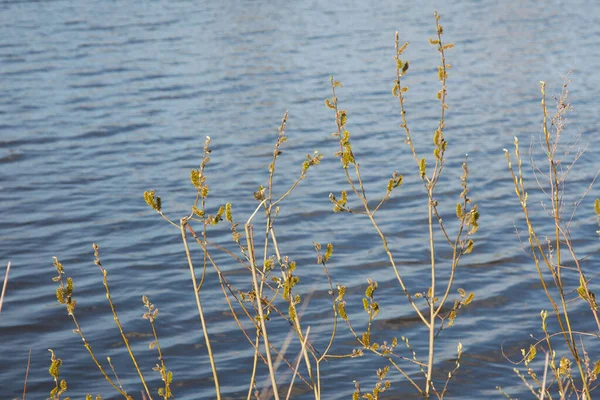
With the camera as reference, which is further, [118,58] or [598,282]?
[118,58]

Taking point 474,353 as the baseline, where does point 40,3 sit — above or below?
above

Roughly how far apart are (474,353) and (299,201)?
10.8 ft

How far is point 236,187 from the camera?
8.45 metres

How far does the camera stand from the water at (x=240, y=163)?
5.27 metres

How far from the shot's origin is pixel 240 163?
9.26m

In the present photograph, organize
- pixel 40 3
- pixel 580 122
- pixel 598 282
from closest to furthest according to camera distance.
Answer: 1. pixel 598 282
2. pixel 580 122
3. pixel 40 3

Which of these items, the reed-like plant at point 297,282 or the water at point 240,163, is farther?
the water at point 240,163

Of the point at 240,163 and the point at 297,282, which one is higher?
the point at 297,282

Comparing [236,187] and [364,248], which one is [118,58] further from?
[364,248]

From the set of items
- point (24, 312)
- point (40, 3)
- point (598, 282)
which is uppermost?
point (40, 3)

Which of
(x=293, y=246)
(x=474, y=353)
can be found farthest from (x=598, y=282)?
(x=293, y=246)

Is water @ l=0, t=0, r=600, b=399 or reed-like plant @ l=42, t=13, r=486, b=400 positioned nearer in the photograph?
reed-like plant @ l=42, t=13, r=486, b=400

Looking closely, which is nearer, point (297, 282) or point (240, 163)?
point (297, 282)

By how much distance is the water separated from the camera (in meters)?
5.27
